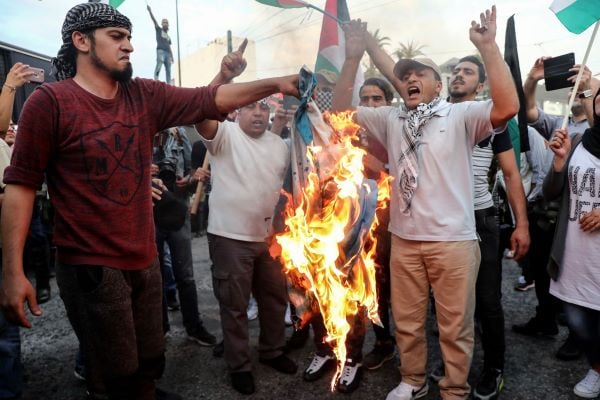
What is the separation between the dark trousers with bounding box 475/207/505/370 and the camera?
3129 millimetres

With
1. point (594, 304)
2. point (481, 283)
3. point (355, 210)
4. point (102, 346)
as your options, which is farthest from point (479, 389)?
point (102, 346)

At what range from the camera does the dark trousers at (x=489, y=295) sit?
313 cm

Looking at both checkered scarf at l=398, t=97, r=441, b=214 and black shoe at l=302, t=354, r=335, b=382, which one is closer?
checkered scarf at l=398, t=97, r=441, b=214

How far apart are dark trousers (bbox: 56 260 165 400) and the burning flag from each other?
1.04 meters

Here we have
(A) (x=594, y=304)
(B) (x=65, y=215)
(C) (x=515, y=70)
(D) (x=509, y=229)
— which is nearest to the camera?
(B) (x=65, y=215)

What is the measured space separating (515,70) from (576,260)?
1571 mm

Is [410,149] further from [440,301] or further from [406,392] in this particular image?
[406,392]

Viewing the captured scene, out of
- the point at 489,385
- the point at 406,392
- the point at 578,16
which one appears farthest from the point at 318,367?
the point at 578,16

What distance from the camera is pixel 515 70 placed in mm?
3348

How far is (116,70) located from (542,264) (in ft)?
13.7

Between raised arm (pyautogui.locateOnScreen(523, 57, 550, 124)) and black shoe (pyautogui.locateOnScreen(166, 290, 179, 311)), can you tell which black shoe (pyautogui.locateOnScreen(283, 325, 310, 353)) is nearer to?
black shoe (pyautogui.locateOnScreen(166, 290, 179, 311))

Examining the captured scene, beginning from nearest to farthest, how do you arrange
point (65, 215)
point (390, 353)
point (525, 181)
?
1. point (65, 215)
2. point (390, 353)
3. point (525, 181)

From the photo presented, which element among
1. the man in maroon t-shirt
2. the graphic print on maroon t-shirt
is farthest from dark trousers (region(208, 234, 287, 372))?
the graphic print on maroon t-shirt

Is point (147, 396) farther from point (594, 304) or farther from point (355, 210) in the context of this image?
point (594, 304)
